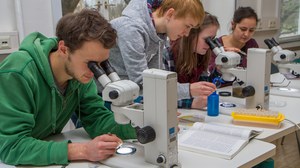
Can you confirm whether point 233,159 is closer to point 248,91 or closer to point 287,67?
point 248,91

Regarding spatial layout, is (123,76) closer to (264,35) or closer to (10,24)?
(10,24)

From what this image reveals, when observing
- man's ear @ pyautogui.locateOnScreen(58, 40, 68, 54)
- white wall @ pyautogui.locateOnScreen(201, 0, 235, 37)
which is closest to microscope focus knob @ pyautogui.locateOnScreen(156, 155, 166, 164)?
man's ear @ pyautogui.locateOnScreen(58, 40, 68, 54)

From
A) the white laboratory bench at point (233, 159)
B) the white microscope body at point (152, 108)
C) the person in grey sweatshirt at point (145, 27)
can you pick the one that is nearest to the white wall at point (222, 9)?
the person in grey sweatshirt at point (145, 27)

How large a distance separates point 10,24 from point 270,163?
183cm

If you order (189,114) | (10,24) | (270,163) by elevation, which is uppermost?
(10,24)

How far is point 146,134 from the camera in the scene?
3.79 feet

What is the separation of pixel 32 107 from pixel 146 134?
1.34ft

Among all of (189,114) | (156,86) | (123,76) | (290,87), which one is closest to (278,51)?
(290,87)

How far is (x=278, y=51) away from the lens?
7.18 feet

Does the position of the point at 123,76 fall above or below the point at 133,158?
above

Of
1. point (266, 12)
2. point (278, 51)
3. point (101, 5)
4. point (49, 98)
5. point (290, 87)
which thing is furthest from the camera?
point (266, 12)

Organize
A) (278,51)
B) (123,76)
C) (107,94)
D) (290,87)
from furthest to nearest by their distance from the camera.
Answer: (290,87) < (278,51) < (123,76) < (107,94)

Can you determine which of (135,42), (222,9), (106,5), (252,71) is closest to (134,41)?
(135,42)

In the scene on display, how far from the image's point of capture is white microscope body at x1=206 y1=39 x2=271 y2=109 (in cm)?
183
